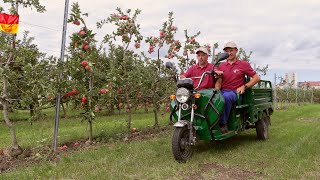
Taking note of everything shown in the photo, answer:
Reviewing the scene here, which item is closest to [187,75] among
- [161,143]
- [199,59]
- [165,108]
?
[199,59]

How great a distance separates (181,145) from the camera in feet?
17.5

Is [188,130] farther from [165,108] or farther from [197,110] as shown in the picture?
[165,108]

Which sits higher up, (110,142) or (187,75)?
(187,75)

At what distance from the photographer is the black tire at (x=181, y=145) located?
5.19 metres

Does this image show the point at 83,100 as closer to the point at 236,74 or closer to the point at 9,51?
the point at 9,51

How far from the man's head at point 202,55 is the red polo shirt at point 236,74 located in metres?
0.55

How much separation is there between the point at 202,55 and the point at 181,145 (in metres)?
1.81

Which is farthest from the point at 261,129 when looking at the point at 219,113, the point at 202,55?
the point at 202,55

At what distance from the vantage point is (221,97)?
577 centimetres

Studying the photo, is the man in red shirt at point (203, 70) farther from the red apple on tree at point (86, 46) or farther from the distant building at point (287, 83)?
the distant building at point (287, 83)

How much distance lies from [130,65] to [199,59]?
2476 millimetres

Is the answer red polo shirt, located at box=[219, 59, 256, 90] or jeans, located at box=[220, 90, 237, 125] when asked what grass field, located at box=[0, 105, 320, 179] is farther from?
red polo shirt, located at box=[219, 59, 256, 90]

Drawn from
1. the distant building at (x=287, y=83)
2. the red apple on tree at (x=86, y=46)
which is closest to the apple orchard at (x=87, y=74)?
the red apple on tree at (x=86, y=46)

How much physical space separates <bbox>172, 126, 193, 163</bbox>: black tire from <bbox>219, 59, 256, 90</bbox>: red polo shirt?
161cm
